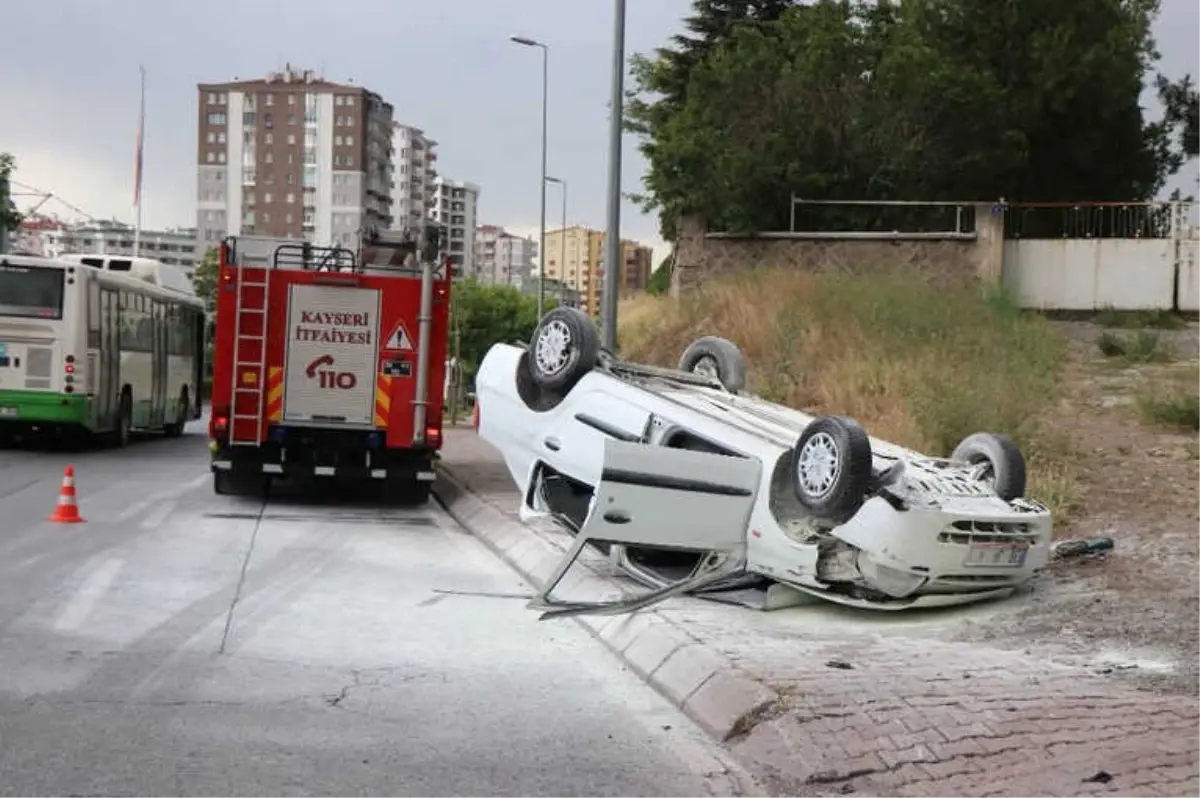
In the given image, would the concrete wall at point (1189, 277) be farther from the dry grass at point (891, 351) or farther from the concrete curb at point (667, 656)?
the concrete curb at point (667, 656)

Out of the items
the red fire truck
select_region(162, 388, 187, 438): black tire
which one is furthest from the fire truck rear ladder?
select_region(162, 388, 187, 438): black tire

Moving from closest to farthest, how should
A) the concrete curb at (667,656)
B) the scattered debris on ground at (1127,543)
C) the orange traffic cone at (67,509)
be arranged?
1. the concrete curb at (667,656)
2. the scattered debris on ground at (1127,543)
3. the orange traffic cone at (67,509)

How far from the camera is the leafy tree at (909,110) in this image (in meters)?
22.3

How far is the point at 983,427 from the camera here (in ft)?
38.7

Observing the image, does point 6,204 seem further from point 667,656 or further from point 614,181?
point 667,656

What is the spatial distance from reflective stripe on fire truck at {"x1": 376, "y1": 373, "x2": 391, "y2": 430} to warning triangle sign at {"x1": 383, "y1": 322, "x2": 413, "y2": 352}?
34 centimetres

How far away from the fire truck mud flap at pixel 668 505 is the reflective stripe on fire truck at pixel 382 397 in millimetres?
6066

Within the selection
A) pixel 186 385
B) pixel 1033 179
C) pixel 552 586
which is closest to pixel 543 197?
pixel 186 385

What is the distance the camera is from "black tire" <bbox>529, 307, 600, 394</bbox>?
10.4m

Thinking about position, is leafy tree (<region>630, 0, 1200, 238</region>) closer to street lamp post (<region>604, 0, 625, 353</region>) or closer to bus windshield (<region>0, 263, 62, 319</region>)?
street lamp post (<region>604, 0, 625, 353</region>)

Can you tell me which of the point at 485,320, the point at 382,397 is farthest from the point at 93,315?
the point at 485,320

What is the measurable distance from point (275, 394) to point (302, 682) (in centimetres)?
770

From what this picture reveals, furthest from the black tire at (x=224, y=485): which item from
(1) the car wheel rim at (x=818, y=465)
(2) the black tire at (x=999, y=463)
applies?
(2) the black tire at (x=999, y=463)

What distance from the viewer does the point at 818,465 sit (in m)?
7.91
